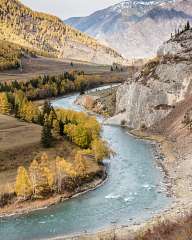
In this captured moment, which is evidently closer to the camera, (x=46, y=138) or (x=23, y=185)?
(x=23, y=185)

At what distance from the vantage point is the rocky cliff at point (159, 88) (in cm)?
14000

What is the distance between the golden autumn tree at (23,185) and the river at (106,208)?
3574 mm

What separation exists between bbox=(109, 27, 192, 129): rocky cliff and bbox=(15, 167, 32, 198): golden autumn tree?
62872 mm

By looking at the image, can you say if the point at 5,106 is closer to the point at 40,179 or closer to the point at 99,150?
the point at 99,150

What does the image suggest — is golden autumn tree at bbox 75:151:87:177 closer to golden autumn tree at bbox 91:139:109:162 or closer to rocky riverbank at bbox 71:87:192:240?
golden autumn tree at bbox 91:139:109:162

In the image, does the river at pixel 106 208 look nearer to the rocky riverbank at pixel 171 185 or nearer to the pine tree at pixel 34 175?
the rocky riverbank at pixel 171 185

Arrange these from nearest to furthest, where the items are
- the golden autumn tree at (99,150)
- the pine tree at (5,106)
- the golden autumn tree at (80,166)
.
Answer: the golden autumn tree at (80,166) → the golden autumn tree at (99,150) → the pine tree at (5,106)

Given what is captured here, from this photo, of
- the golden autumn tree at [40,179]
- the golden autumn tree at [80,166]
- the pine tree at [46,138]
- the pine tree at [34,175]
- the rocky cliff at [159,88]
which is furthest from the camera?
the rocky cliff at [159,88]

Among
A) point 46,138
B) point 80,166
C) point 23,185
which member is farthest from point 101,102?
point 23,185

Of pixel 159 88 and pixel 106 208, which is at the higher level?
pixel 159 88

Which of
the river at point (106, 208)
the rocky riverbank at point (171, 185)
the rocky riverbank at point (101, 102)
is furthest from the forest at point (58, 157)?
the rocky riverbank at point (101, 102)

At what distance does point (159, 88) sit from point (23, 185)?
71.8m

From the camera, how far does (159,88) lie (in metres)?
143

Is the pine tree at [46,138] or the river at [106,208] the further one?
the pine tree at [46,138]
